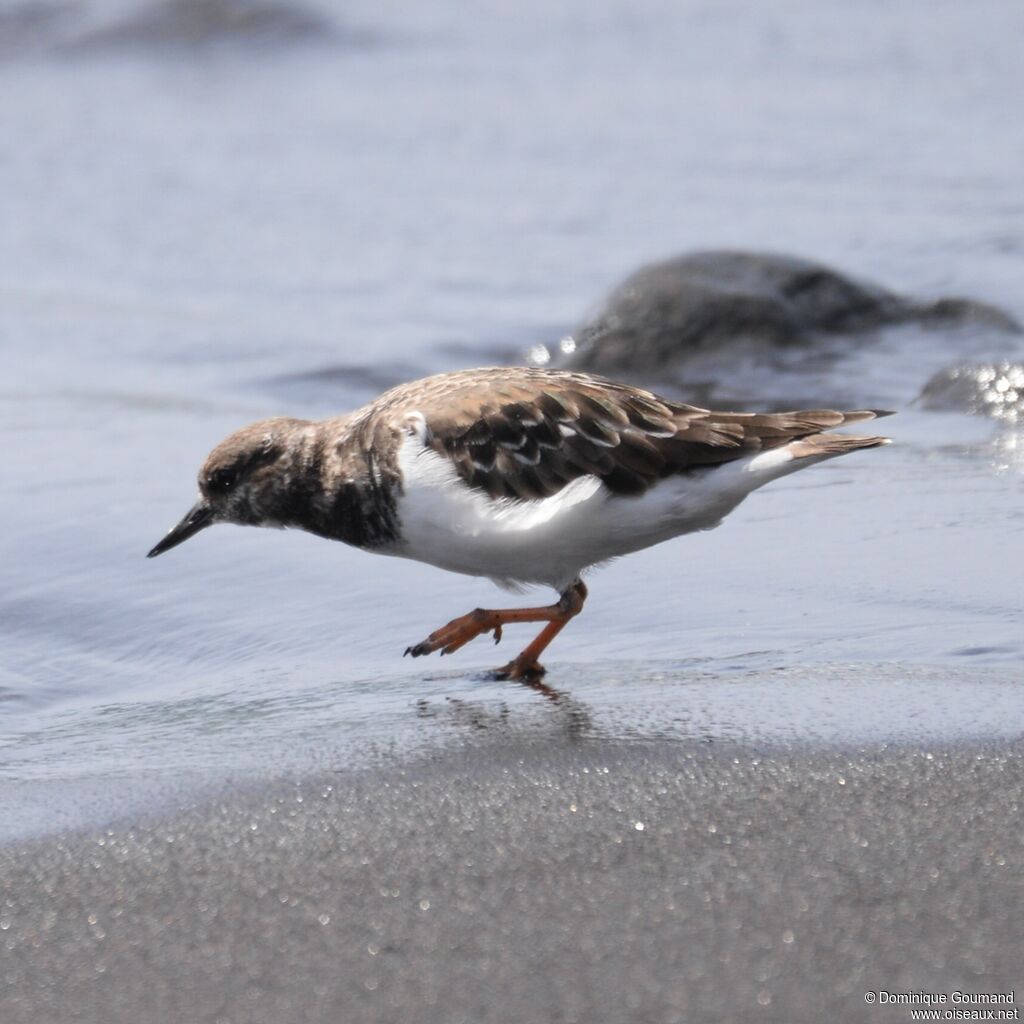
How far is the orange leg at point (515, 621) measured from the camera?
441 cm

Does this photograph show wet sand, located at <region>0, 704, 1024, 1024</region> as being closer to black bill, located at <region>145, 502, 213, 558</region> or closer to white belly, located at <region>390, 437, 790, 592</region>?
white belly, located at <region>390, 437, 790, 592</region>

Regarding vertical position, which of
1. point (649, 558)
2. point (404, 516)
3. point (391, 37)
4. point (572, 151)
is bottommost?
point (649, 558)

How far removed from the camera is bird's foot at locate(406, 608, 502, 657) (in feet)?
14.5

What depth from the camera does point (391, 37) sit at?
17016mm

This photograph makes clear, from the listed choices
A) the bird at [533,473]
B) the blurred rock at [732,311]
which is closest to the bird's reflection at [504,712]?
the bird at [533,473]

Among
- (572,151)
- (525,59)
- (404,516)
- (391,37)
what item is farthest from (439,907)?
(391,37)

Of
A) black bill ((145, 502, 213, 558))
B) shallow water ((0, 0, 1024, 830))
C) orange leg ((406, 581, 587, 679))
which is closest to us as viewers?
shallow water ((0, 0, 1024, 830))

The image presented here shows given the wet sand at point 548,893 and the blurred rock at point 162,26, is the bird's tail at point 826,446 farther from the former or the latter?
the blurred rock at point 162,26

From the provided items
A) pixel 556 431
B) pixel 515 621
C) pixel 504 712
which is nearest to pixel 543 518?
pixel 556 431

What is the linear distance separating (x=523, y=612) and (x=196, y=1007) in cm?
210

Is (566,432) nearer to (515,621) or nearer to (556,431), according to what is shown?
(556,431)

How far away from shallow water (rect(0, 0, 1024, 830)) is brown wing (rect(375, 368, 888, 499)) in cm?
51

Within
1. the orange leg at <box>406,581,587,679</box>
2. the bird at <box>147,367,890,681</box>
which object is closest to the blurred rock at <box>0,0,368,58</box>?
the bird at <box>147,367,890,681</box>

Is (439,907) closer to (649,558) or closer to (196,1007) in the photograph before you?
(196,1007)
